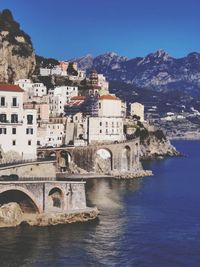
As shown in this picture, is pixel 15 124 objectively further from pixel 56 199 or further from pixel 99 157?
pixel 99 157

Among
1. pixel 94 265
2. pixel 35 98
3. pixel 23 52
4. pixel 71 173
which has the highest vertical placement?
pixel 23 52

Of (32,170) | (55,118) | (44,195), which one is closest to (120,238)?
(44,195)

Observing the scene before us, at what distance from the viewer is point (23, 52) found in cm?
13725

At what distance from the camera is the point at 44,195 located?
201ft

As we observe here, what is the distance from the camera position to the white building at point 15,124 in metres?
79.2

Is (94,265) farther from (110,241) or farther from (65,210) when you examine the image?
(65,210)

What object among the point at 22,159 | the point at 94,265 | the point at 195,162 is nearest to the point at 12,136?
the point at 22,159

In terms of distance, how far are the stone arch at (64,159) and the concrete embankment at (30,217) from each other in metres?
45.5

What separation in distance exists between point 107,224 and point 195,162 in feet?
310

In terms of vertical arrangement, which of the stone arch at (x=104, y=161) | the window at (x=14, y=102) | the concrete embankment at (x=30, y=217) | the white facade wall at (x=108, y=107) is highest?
the white facade wall at (x=108, y=107)

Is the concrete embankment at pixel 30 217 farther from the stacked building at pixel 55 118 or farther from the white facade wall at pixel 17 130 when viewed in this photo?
the stacked building at pixel 55 118

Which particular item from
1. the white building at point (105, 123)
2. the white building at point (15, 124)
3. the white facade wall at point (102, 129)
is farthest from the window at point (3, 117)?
the white facade wall at point (102, 129)

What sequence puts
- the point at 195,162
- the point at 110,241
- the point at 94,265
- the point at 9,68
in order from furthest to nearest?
the point at 195,162 < the point at 9,68 < the point at 110,241 < the point at 94,265

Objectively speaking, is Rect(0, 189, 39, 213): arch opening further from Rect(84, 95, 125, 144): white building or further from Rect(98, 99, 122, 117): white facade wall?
Rect(98, 99, 122, 117): white facade wall
